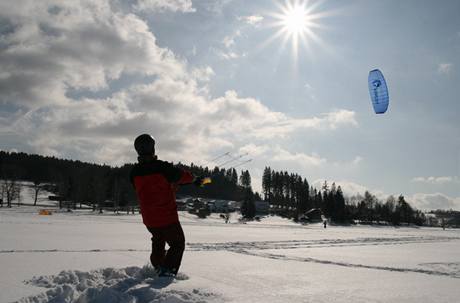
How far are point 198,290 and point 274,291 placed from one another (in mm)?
675

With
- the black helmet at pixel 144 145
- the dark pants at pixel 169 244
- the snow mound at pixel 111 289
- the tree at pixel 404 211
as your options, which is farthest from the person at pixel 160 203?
Result: the tree at pixel 404 211

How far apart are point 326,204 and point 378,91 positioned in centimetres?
8726

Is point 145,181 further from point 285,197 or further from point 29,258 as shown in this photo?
point 285,197

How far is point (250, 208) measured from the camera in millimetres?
95062

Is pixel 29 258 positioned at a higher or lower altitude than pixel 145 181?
lower

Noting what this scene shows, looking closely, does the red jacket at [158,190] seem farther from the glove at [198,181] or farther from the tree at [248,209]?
the tree at [248,209]

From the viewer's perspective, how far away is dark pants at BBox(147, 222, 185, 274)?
4.04 metres

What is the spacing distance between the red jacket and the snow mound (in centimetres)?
60

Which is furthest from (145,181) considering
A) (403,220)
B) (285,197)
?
(285,197)

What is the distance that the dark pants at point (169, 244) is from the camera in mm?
4035

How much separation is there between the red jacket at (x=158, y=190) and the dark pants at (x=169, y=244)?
0.07 meters

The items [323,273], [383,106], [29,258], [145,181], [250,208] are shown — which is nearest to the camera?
[145,181]

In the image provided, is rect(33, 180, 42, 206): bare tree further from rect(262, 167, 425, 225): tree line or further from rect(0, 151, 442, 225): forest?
rect(262, 167, 425, 225): tree line

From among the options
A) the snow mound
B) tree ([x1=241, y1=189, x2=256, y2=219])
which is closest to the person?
the snow mound
